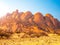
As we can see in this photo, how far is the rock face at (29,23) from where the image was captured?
5200 cm

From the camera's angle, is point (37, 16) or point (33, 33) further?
point (37, 16)

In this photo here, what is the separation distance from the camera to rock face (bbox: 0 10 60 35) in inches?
2047

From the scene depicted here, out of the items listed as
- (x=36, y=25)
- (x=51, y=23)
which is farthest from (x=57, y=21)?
(x=36, y=25)

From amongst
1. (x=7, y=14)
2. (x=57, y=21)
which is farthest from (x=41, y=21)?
(x=7, y=14)

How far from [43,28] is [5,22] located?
11459 millimetres

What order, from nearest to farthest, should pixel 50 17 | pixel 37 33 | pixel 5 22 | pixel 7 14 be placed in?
pixel 37 33 < pixel 5 22 < pixel 7 14 < pixel 50 17

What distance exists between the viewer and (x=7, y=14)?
58.6 meters

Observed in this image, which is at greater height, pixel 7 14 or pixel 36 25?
pixel 7 14

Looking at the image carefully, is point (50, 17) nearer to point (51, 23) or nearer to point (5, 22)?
point (51, 23)

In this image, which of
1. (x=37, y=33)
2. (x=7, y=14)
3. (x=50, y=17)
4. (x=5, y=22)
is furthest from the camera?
(x=50, y=17)

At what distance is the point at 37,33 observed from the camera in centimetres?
5081

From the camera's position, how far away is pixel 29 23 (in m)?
55.8

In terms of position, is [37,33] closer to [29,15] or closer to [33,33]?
[33,33]

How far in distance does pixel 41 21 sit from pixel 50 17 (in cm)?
465
